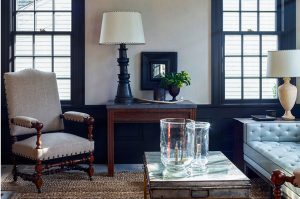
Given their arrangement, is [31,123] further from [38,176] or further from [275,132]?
[275,132]

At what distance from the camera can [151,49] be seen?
475cm

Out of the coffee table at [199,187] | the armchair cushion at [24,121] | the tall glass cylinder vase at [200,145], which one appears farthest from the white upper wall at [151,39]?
the coffee table at [199,187]

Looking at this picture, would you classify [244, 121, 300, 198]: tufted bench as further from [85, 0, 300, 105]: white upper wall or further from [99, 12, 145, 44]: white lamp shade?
[99, 12, 145, 44]: white lamp shade

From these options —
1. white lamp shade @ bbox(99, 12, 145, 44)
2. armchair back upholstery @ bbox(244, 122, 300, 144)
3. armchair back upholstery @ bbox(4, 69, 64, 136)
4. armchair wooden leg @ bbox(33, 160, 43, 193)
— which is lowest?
armchair wooden leg @ bbox(33, 160, 43, 193)

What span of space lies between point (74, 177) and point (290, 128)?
224cm

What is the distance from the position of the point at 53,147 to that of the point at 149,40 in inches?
68.7

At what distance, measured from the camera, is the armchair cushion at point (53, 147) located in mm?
3672

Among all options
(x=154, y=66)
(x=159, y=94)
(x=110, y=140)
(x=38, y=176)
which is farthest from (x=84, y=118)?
(x=154, y=66)

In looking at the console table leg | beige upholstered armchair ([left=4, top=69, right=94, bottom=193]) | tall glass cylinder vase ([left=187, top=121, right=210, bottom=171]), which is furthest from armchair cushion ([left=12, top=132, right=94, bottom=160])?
tall glass cylinder vase ([left=187, top=121, right=210, bottom=171])

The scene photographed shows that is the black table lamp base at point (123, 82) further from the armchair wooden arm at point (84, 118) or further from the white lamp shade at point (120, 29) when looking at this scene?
the armchair wooden arm at point (84, 118)

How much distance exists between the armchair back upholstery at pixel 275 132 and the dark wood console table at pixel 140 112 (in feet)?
2.11

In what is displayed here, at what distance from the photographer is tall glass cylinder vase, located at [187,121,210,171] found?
8.98 ft

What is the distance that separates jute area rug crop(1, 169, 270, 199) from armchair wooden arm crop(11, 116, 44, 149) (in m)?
0.46

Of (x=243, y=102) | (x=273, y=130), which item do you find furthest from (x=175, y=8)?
(x=273, y=130)
